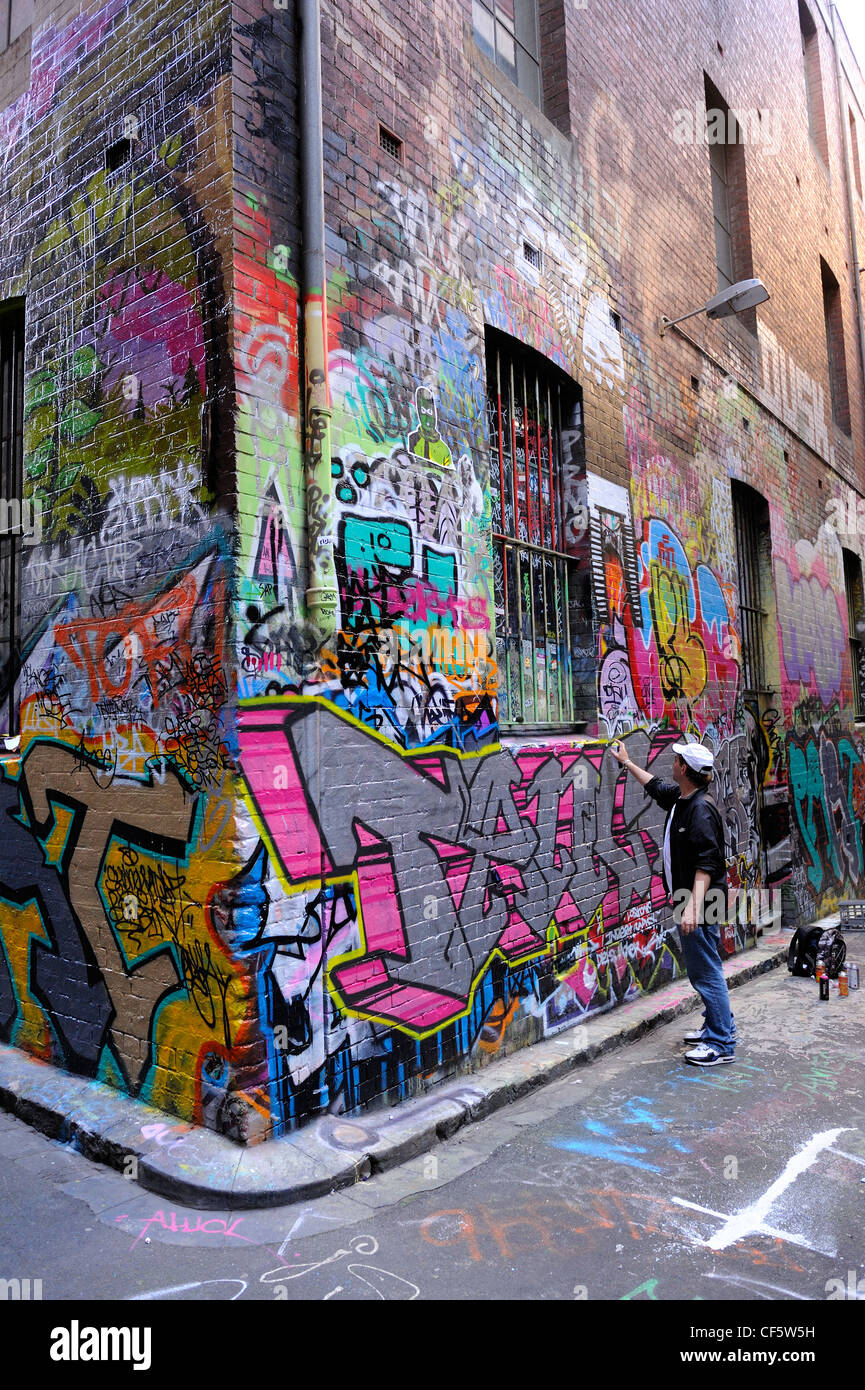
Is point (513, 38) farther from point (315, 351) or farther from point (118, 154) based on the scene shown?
point (315, 351)

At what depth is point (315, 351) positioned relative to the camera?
4.22 m

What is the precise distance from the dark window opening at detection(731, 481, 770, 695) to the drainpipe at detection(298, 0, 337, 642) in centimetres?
648

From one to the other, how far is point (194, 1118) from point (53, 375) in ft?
12.6

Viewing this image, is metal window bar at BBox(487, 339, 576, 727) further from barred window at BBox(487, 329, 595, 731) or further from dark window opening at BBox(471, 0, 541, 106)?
dark window opening at BBox(471, 0, 541, 106)

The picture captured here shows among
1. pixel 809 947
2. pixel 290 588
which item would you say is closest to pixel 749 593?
pixel 809 947

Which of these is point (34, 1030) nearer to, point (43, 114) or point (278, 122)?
point (278, 122)

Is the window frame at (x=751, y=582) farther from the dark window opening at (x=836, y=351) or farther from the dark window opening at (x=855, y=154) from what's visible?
the dark window opening at (x=855, y=154)

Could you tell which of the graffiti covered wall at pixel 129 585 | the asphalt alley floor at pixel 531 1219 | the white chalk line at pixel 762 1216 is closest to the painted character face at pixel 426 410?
the graffiti covered wall at pixel 129 585

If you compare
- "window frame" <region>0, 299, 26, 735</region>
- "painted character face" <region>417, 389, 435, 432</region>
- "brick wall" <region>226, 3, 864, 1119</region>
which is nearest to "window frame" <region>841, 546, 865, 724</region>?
"brick wall" <region>226, 3, 864, 1119</region>

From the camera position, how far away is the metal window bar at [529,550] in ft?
19.2

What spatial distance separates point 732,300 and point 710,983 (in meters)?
5.79

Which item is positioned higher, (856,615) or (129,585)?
(856,615)

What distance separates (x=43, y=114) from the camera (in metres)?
5.20
